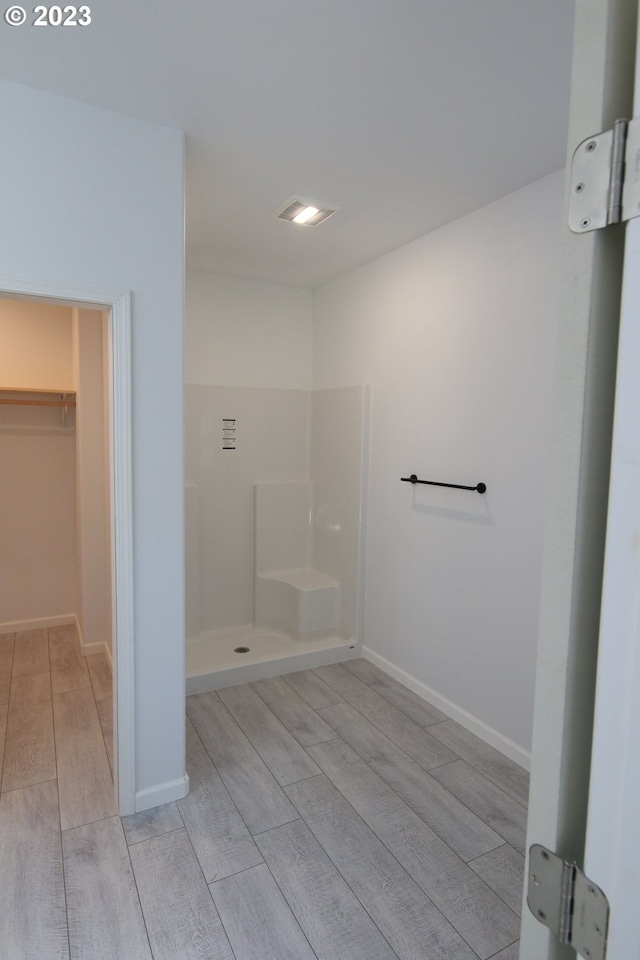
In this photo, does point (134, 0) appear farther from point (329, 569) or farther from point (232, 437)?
point (329, 569)

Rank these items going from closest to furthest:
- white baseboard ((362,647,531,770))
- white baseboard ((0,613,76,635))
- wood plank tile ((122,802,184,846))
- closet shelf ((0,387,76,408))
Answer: wood plank tile ((122,802,184,846)) < white baseboard ((362,647,531,770)) < closet shelf ((0,387,76,408)) < white baseboard ((0,613,76,635))

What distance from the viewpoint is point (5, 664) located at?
10.9ft

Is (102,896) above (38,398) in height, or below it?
below

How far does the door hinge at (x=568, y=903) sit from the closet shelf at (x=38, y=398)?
3.64 meters

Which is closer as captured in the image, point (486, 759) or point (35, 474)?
point (486, 759)

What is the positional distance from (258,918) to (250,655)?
1903 millimetres

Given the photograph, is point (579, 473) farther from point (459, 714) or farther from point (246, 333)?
point (246, 333)

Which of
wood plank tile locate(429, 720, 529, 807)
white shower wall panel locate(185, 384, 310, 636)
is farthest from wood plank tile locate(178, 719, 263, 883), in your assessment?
white shower wall panel locate(185, 384, 310, 636)

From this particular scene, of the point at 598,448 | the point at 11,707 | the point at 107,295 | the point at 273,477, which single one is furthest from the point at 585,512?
the point at 273,477

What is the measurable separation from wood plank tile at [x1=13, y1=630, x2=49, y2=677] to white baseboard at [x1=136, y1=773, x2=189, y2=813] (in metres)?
1.53

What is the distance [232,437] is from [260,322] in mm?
845

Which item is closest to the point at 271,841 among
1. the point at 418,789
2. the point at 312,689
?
the point at 418,789

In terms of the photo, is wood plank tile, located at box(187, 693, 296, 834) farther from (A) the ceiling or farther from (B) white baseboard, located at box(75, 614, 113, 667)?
(A) the ceiling

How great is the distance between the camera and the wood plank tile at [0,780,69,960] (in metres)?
1.52
